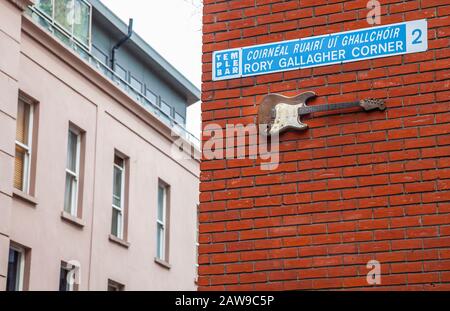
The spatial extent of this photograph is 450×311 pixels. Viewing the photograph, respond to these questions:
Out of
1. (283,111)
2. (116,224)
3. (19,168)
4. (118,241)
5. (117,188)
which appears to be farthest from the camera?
(117,188)

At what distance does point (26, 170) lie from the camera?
71.1 feet

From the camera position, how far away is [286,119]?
7.73 meters

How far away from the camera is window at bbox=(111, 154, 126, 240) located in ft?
85.4

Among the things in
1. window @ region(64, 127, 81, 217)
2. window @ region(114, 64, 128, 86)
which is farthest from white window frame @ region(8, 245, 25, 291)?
window @ region(114, 64, 128, 86)

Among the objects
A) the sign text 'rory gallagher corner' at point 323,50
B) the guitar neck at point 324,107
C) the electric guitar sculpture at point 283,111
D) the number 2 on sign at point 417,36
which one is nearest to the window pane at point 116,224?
the sign text 'rory gallagher corner' at point 323,50

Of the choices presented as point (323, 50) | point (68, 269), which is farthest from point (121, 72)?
point (323, 50)

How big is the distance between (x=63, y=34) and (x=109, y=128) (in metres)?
2.74

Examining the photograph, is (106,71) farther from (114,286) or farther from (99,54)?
(114,286)

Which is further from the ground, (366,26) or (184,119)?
(184,119)

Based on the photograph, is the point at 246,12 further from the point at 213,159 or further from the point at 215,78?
the point at 213,159

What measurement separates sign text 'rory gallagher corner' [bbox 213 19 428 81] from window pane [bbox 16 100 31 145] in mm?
13976

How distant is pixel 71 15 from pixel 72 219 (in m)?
5.42

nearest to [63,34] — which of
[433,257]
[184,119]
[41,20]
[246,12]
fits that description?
[41,20]

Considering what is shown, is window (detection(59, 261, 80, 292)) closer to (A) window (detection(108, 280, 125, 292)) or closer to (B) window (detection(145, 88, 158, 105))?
(A) window (detection(108, 280, 125, 292))
